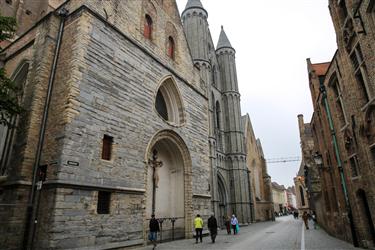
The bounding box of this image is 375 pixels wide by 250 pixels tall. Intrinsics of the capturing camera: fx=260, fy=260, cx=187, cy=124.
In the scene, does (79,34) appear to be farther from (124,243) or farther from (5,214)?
(124,243)

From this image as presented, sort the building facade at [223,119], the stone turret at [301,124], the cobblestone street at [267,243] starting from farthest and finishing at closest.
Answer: the stone turret at [301,124] < the building facade at [223,119] < the cobblestone street at [267,243]

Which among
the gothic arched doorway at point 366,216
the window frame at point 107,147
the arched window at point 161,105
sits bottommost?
the gothic arched doorway at point 366,216

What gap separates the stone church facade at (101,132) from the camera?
7.86 metres

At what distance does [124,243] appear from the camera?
9.08 meters

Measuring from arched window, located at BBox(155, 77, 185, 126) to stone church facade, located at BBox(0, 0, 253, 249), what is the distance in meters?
0.06

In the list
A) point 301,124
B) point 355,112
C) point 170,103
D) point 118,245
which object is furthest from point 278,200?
point 118,245

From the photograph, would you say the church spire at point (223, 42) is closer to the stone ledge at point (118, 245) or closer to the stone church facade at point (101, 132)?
the stone church facade at point (101, 132)

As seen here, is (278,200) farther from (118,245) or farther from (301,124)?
(118,245)

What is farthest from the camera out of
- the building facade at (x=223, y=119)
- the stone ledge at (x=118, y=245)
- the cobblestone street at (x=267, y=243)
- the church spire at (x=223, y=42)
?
the church spire at (x=223, y=42)

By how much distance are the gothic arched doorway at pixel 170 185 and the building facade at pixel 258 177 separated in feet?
79.2

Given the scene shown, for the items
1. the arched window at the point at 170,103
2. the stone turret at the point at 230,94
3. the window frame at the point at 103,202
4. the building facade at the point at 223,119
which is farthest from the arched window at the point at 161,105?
the stone turret at the point at 230,94

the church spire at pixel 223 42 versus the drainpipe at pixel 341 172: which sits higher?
the church spire at pixel 223 42

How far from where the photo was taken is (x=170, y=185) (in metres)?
14.3

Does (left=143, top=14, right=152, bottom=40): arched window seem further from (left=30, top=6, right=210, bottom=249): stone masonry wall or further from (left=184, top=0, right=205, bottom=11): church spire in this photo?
(left=184, top=0, right=205, bottom=11): church spire
